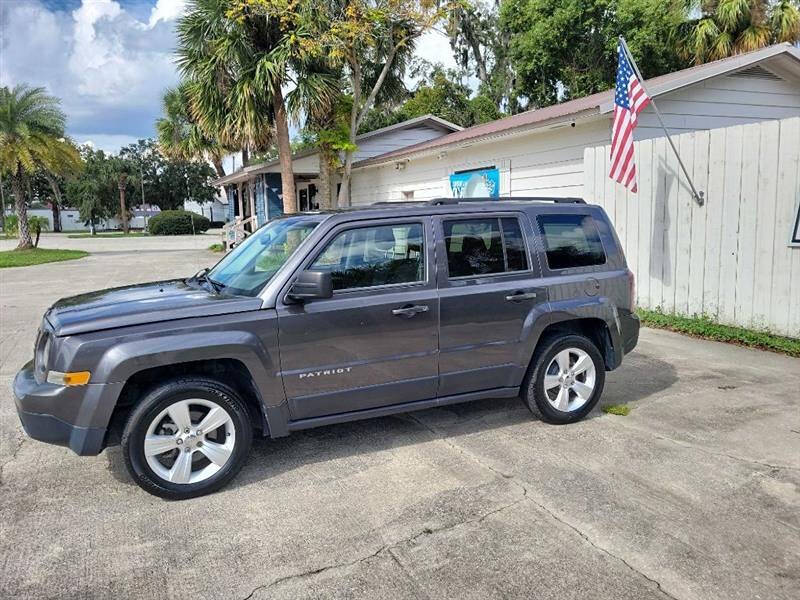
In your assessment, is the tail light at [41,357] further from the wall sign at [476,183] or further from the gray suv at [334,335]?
the wall sign at [476,183]

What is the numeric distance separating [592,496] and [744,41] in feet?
65.0

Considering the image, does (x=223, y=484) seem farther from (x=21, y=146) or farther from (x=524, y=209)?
(x=21, y=146)

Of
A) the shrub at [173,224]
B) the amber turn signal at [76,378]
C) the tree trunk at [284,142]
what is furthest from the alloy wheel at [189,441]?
the shrub at [173,224]

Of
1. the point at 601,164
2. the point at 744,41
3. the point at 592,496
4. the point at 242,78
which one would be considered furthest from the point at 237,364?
the point at 744,41

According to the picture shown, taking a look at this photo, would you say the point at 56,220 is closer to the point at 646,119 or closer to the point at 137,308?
the point at 646,119

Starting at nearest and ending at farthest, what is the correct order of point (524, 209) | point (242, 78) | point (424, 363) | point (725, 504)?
1. point (725, 504)
2. point (424, 363)
3. point (524, 209)
4. point (242, 78)

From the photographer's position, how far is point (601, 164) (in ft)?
31.1

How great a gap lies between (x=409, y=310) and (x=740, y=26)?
65.0 feet

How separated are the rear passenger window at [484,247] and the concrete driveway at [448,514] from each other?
49.5 inches

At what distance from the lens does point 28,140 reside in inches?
976

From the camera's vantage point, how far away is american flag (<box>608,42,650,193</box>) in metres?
8.04

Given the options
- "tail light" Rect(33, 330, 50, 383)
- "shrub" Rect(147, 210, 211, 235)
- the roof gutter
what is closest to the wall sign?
the roof gutter

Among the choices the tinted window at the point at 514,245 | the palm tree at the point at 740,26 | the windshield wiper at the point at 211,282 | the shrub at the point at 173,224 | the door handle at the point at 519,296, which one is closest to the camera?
the windshield wiper at the point at 211,282

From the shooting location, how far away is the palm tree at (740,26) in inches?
727
